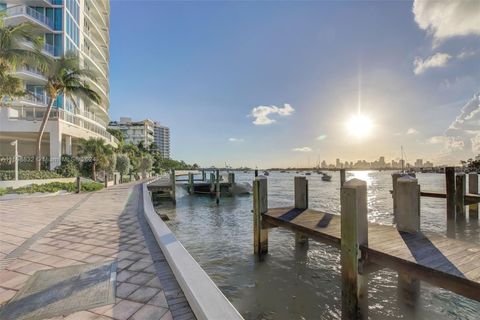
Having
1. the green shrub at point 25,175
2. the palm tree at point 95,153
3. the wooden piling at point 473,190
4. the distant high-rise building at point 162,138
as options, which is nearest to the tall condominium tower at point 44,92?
the palm tree at point 95,153

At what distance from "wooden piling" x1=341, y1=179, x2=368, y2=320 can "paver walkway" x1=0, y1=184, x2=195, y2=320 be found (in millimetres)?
2602

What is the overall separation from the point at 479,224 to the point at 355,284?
11.6 metres

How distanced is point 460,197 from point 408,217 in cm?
1014

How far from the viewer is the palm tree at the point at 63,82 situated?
18.9m

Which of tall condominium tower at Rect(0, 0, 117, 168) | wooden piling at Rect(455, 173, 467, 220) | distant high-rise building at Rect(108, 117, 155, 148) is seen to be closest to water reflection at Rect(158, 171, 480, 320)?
wooden piling at Rect(455, 173, 467, 220)

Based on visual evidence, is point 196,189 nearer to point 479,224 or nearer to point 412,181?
point 479,224

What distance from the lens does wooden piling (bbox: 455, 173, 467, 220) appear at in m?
11.7

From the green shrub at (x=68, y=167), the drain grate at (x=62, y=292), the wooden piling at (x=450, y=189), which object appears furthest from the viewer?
the green shrub at (x=68, y=167)

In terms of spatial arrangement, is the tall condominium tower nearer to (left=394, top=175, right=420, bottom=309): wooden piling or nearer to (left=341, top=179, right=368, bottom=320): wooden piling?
(left=341, top=179, right=368, bottom=320): wooden piling

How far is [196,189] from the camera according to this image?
1110 inches

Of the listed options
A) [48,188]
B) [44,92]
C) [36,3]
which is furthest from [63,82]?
[36,3]

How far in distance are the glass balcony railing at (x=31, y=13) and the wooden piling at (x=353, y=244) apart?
3264 centimetres

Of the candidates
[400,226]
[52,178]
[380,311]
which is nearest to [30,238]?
[380,311]

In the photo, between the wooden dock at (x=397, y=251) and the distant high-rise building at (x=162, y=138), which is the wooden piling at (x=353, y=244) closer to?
the wooden dock at (x=397, y=251)
